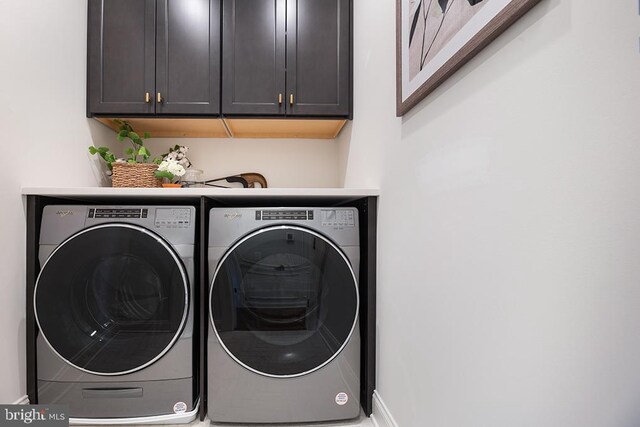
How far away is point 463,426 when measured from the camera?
760mm

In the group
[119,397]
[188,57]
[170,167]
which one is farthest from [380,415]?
[188,57]

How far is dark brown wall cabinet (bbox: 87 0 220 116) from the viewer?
5.97 feet

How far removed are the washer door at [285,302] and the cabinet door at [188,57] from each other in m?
0.97

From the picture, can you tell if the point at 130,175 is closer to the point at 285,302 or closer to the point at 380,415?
the point at 285,302

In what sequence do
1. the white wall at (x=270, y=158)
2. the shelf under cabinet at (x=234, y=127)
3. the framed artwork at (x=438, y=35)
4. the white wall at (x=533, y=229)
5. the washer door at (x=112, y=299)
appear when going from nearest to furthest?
the white wall at (x=533, y=229) < the framed artwork at (x=438, y=35) < the washer door at (x=112, y=299) < the shelf under cabinet at (x=234, y=127) < the white wall at (x=270, y=158)

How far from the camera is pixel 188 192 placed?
1.38 m

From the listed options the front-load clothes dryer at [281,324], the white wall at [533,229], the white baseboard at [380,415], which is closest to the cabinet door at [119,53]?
the front-load clothes dryer at [281,324]

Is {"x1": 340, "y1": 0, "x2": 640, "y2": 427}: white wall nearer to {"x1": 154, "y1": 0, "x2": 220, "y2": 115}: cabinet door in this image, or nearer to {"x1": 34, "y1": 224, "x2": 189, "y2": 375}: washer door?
{"x1": 34, "y1": 224, "x2": 189, "y2": 375}: washer door

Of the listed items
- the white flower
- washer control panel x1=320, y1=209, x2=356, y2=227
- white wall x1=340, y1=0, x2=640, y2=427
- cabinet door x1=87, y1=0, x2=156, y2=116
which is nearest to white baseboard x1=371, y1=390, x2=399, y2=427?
white wall x1=340, y1=0, x2=640, y2=427

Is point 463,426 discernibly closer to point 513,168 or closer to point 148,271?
point 513,168

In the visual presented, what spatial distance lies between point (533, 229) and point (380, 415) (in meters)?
1.07

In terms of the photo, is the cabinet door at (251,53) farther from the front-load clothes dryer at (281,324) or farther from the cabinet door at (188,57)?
the front-load clothes dryer at (281,324)

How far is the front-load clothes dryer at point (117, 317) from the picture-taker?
1.33 metres

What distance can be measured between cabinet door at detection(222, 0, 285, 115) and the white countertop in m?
Answer: 0.69
